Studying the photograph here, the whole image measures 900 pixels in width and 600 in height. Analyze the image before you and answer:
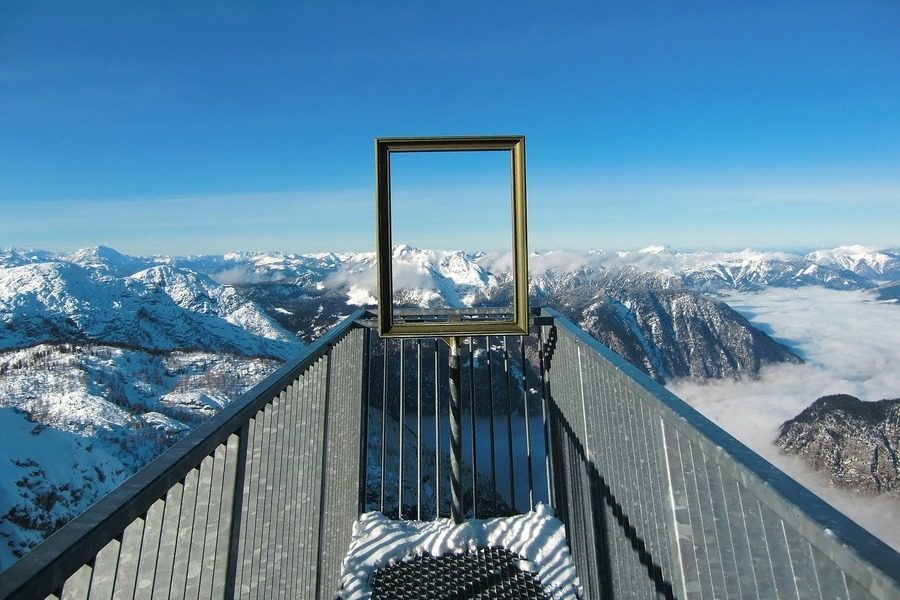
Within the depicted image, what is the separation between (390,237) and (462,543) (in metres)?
1.77

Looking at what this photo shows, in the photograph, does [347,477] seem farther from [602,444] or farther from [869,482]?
[869,482]

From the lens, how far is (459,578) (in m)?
2.48

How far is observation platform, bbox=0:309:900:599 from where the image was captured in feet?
2.27

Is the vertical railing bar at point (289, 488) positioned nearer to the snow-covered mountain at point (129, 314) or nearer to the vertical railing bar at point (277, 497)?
the vertical railing bar at point (277, 497)

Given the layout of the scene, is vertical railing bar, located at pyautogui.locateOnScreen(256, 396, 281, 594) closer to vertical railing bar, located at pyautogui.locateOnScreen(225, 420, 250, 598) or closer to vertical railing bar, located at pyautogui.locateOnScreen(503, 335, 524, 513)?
vertical railing bar, located at pyautogui.locateOnScreen(225, 420, 250, 598)

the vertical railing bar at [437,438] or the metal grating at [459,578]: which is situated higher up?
the vertical railing bar at [437,438]

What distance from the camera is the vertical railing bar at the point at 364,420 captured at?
10.3 feet

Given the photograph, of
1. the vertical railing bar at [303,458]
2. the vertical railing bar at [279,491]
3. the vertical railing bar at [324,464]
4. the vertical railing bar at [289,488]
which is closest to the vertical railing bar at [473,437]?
the vertical railing bar at [324,464]

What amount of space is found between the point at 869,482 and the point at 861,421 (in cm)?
646

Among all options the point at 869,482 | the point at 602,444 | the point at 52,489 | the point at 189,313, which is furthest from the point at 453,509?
the point at 869,482

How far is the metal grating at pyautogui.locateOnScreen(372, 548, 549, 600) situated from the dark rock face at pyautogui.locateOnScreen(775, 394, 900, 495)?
6402cm

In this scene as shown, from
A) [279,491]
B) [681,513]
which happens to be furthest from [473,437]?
[681,513]

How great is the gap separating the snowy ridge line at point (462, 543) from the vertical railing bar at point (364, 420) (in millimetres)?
183

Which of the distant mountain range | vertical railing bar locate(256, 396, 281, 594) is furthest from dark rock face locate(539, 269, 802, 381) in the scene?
vertical railing bar locate(256, 396, 281, 594)
